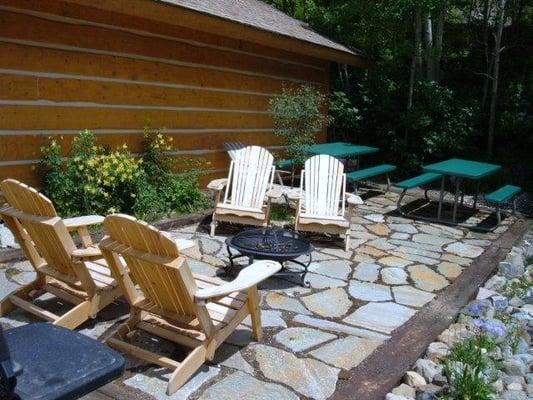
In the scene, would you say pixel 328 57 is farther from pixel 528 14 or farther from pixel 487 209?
pixel 528 14

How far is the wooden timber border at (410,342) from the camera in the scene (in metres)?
2.84

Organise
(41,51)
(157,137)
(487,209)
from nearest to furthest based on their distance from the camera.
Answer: (41,51) < (157,137) < (487,209)

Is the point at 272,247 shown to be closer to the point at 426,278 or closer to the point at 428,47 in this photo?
A: the point at 426,278

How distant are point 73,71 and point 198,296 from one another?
4076mm

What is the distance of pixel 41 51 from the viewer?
545 centimetres

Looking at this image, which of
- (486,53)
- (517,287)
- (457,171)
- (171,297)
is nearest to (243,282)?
(171,297)

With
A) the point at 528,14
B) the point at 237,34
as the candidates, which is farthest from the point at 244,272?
the point at 528,14

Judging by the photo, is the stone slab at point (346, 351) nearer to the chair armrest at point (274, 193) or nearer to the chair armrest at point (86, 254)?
the chair armrest at point (86, 254)

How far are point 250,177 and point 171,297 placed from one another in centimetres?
341

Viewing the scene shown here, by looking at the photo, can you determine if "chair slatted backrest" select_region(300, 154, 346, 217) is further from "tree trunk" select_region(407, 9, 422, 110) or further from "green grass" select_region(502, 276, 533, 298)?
"tree trunk" select_region(407, 9, 422, 110)

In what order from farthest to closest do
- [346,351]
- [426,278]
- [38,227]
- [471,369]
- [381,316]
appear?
[426,278] < [381,316] < [346,351] < [38,227] < [471,369]

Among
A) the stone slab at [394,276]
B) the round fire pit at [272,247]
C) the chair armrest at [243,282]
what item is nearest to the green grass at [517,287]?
the stone slab at [394,276]

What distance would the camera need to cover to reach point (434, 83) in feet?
33.4

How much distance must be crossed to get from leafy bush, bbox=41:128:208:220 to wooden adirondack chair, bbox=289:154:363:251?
1.51 metres
